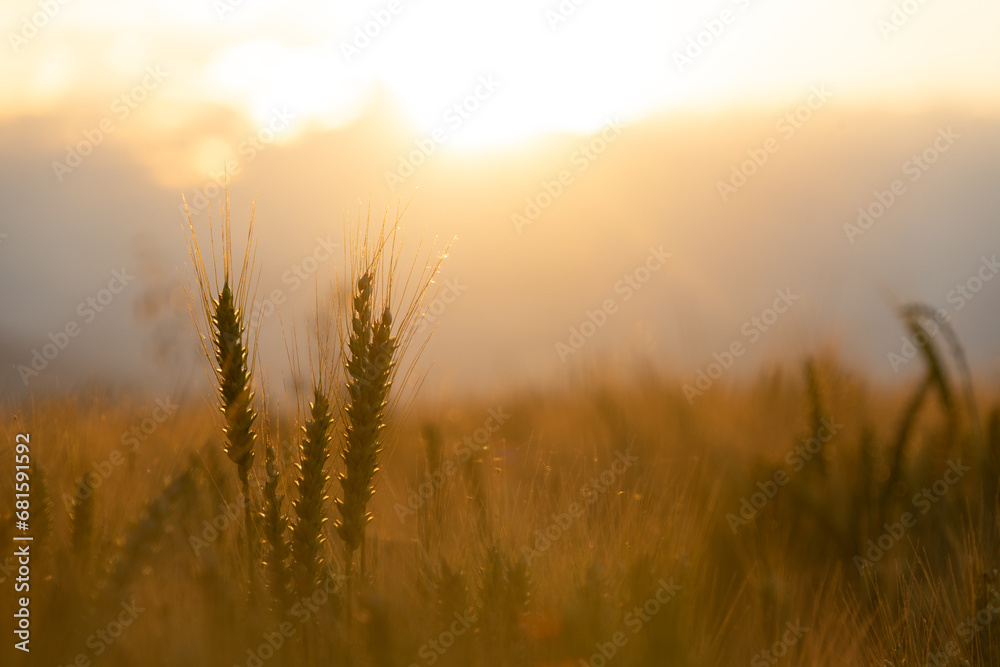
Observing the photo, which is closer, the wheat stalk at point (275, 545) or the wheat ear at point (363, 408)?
the wheat stalk at point (275, 545)

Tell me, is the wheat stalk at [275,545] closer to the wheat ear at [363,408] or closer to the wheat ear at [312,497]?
the wheat ear at [312,497]

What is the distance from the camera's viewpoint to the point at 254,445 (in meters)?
2.24

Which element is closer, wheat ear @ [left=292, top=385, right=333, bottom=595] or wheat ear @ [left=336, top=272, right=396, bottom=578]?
wheat ear @ [left=292, top=385, right=333, bottom=595]

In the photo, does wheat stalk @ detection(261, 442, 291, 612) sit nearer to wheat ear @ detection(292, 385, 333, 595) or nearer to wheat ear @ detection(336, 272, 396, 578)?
wheat ear @ detection(292, 385, 333, 595)

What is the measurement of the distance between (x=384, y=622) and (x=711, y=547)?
219cm

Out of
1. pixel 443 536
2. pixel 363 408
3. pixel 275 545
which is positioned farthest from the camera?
pixel 443 536

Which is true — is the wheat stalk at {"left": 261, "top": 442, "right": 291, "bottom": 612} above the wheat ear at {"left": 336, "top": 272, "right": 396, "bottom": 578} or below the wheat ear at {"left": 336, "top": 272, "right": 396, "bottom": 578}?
below

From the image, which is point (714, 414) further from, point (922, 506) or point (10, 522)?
point (10, 522)

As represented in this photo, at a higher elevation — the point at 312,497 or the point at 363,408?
the point at 363,408

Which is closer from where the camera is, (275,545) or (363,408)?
(275,545)

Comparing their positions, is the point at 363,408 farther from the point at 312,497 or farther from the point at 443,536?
the point at 443,536

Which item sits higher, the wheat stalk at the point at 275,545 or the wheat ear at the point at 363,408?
the wheat ear at the point at 363,408

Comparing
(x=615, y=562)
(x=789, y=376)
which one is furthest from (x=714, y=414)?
(x=615, y=562)

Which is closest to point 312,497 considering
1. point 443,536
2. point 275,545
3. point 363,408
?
point 275,545
